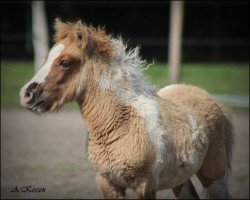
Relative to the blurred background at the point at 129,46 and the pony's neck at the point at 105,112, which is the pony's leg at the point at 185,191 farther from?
the pony's neck at the point at 105,112

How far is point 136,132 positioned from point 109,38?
0.83 m

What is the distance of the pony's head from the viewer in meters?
4.75

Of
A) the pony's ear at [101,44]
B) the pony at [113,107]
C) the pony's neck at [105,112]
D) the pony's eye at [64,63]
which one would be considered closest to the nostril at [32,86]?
the pony at [113,107]

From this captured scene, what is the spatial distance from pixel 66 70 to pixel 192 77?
14930 mm

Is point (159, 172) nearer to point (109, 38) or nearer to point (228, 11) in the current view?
point (109, 38)

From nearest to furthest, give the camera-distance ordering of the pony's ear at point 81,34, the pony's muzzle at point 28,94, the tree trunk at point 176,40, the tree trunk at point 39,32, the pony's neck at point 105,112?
1. the pony's muzzle at point 28,94
2. the pony's ear at point 81,34
3. the pony's neck at point 105,112
4. the tree trunk at point 176,40
5. the tree trunk at point 39,32

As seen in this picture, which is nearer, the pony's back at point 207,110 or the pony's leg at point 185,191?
the pony's back at point 207,110

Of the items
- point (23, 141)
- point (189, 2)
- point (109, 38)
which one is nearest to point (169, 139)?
point (109, 38)

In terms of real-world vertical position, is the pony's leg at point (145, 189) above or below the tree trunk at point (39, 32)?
below

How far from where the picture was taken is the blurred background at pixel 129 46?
8404mm

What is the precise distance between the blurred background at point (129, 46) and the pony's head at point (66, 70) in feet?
3.82

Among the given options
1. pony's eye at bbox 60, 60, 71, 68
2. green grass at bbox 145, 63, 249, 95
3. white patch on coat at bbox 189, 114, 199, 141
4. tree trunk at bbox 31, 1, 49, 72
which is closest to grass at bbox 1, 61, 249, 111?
green grass at bbox 145, 63, 249, 95

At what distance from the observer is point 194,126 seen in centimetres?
546

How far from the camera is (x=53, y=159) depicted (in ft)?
30.2
